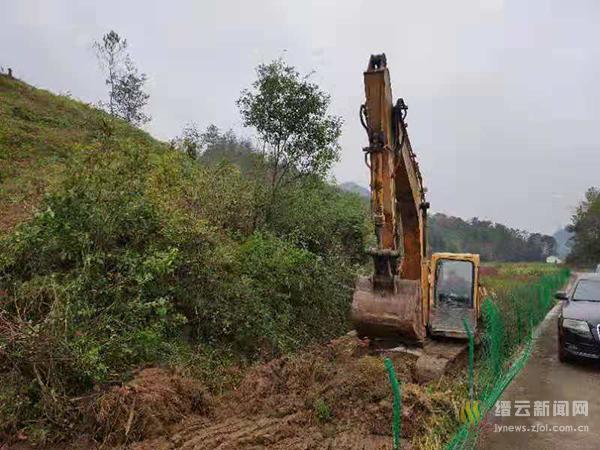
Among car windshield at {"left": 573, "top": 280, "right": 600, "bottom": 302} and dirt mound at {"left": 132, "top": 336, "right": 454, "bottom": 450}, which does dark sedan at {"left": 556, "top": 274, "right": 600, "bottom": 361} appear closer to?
car windshield at {"left": 573, "top": 280, "right": 600, "bottom": 302}

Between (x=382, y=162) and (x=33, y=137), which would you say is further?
(x=33, y=137)

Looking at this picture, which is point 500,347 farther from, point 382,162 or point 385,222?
point 382,162

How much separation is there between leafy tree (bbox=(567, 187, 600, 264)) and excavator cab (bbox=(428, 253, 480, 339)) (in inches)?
2043

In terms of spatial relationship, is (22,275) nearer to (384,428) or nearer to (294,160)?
(384,428)

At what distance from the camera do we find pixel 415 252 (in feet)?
28.1

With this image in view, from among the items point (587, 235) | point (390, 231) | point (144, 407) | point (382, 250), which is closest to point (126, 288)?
point (144, 407)

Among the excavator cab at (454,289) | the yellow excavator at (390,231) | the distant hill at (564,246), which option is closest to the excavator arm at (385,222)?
the yellow excavator at (390,231)

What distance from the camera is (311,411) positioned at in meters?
5.94

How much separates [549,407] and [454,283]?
11.0ft

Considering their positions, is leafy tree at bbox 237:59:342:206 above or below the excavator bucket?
above

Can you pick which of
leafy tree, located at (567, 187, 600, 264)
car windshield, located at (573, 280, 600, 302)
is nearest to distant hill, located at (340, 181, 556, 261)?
leafy tree, located at (567, 187, 600, 264)

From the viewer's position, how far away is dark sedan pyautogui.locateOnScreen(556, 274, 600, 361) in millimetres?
8602

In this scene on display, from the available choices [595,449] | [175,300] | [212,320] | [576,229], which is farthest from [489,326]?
[576,229]

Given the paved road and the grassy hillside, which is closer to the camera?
the paved road
